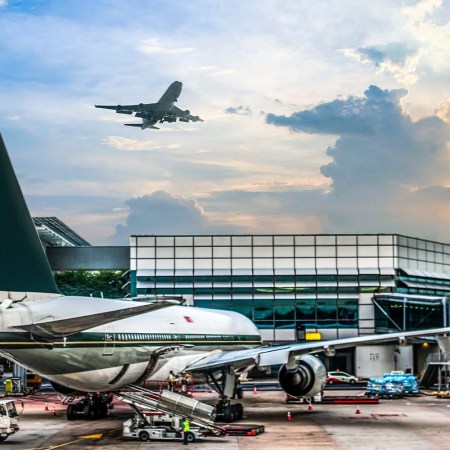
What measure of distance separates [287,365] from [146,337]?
641 cm

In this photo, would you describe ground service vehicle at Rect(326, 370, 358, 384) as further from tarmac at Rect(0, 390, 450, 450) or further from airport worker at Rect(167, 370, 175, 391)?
airport worker at Rect(167, 370, 175, 391)

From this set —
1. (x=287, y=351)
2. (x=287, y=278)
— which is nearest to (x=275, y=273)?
(x=287, y=278)

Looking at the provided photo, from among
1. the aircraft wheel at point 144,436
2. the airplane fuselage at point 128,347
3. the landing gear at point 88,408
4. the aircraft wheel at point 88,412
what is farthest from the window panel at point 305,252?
the aircraft wheel at point 144,436

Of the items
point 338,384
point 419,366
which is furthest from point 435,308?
point 338,384

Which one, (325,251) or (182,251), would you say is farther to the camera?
(182,251)

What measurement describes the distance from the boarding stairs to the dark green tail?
647 cm

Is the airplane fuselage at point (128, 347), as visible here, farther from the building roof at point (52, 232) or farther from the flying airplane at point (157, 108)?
the flying airplane at point (157, 108)

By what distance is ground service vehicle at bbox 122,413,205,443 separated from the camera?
106 feet

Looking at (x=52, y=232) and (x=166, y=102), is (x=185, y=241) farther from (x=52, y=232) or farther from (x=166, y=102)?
(x=166, y=102)

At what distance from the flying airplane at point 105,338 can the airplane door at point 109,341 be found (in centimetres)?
4

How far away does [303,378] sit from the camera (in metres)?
39.5

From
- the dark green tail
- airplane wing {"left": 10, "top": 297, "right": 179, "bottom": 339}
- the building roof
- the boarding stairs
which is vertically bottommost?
the boarding stairs

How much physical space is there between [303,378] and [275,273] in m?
32.9

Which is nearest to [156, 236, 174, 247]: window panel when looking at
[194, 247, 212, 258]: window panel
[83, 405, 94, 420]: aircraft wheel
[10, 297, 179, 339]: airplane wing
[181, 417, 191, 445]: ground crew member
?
[194, 247, 212, 258]: window panel
